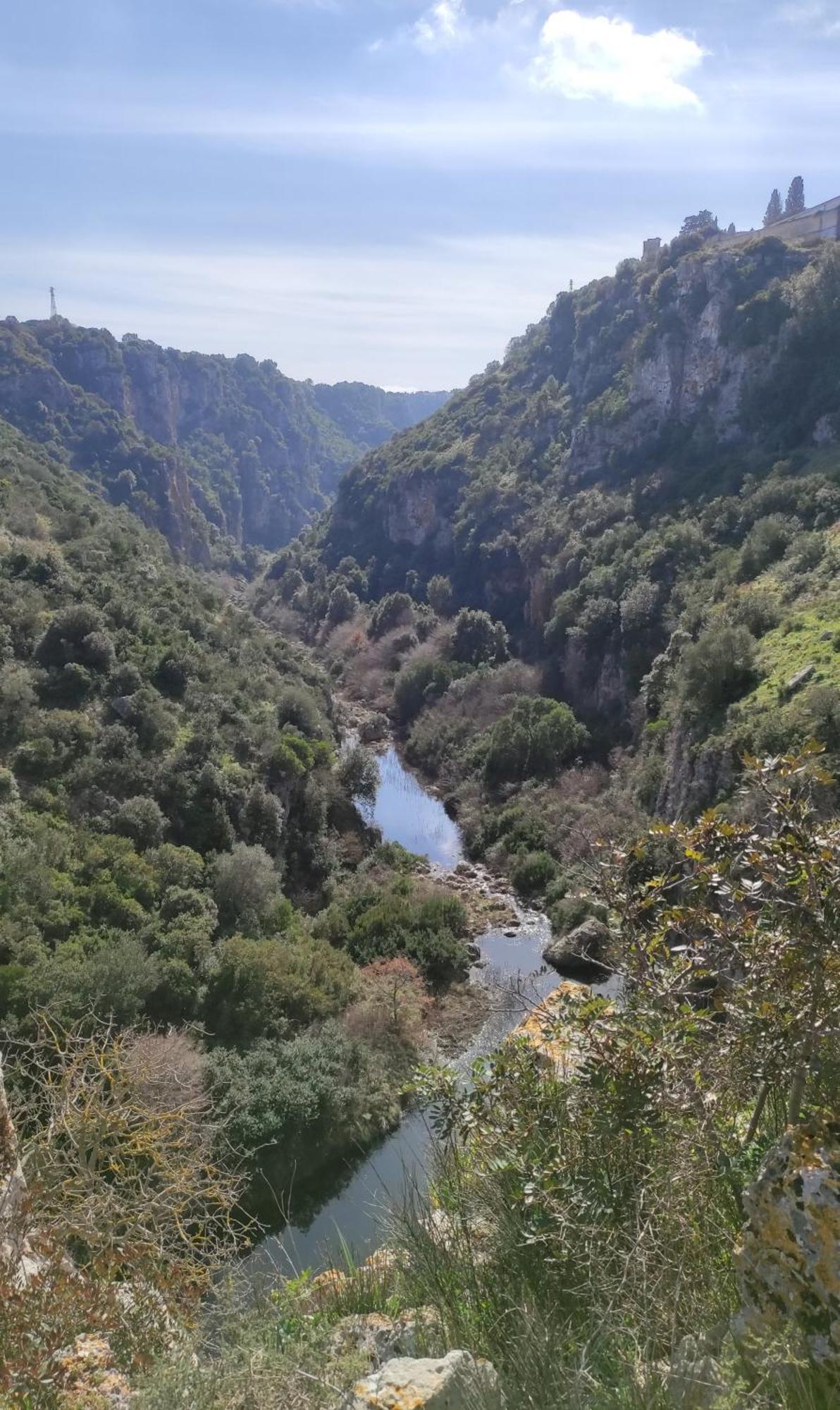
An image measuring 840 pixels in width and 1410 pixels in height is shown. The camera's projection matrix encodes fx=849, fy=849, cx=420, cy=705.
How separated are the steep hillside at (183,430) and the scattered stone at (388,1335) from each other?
8348 cm

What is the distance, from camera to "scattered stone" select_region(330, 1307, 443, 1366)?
4.35 meters

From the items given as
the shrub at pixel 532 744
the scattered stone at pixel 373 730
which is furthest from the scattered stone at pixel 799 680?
the scattered stone at pixel 373 730

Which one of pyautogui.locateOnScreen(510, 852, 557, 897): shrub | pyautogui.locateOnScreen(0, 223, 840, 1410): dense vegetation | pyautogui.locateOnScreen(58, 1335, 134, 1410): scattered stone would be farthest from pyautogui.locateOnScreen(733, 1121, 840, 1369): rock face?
pyautogui.locateOnScreen(510, 852, 557, 897): shrub

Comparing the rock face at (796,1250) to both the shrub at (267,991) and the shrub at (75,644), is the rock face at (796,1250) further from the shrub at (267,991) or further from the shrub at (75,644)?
the shrub at (75,644)

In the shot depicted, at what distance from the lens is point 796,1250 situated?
3.16 meters

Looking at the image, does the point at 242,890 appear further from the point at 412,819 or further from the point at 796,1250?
the point at 796,1250

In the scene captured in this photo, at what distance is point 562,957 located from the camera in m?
25.3

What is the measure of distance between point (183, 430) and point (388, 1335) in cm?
13735

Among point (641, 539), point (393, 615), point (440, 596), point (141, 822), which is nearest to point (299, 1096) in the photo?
point (141, 822)

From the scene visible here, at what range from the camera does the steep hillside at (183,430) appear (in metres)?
85.1

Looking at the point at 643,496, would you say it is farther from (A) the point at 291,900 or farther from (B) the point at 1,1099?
(B) the point at 1,1099

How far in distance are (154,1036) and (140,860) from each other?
598cm

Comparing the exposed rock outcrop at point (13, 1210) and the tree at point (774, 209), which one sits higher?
the tree at point (774, 209)

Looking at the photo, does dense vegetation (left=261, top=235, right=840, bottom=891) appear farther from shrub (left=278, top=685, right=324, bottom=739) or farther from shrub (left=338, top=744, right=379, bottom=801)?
shrub (left=278, top=685, right=324, bottom=739)
